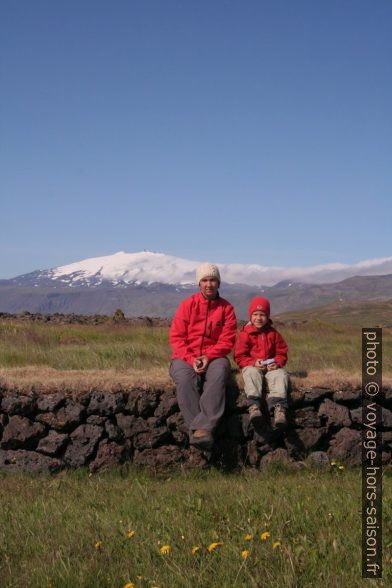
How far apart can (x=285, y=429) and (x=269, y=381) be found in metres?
0.78

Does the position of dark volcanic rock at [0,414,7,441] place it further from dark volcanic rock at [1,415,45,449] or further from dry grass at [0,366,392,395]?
dry grass at [0,366,392,395]

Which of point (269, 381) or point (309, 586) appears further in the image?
point (269, 381)

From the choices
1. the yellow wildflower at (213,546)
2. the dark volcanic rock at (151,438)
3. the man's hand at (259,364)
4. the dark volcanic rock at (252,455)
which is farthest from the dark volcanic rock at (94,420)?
the yellow wildflower at (213,546)

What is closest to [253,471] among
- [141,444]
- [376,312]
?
[141,444]

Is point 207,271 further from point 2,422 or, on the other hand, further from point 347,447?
point 2,422

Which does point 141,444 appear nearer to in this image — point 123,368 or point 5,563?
point 123,368

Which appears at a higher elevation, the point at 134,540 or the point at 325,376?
the point at 325,376

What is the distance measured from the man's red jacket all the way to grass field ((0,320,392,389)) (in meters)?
0.62

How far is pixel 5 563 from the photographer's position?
209 inches

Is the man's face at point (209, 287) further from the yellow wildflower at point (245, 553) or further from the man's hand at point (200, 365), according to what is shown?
the yellow wildflower at point (245, 553)

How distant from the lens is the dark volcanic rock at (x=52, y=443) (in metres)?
9.09

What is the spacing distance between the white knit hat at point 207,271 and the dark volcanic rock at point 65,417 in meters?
2.57

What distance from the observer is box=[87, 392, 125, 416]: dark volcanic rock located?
9.30 m

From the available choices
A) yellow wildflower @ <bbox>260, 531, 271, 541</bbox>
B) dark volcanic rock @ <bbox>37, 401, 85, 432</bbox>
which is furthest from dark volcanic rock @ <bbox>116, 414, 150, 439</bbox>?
yellow wildflower @ <bbox>260, 531, 271, 541</bbox>
